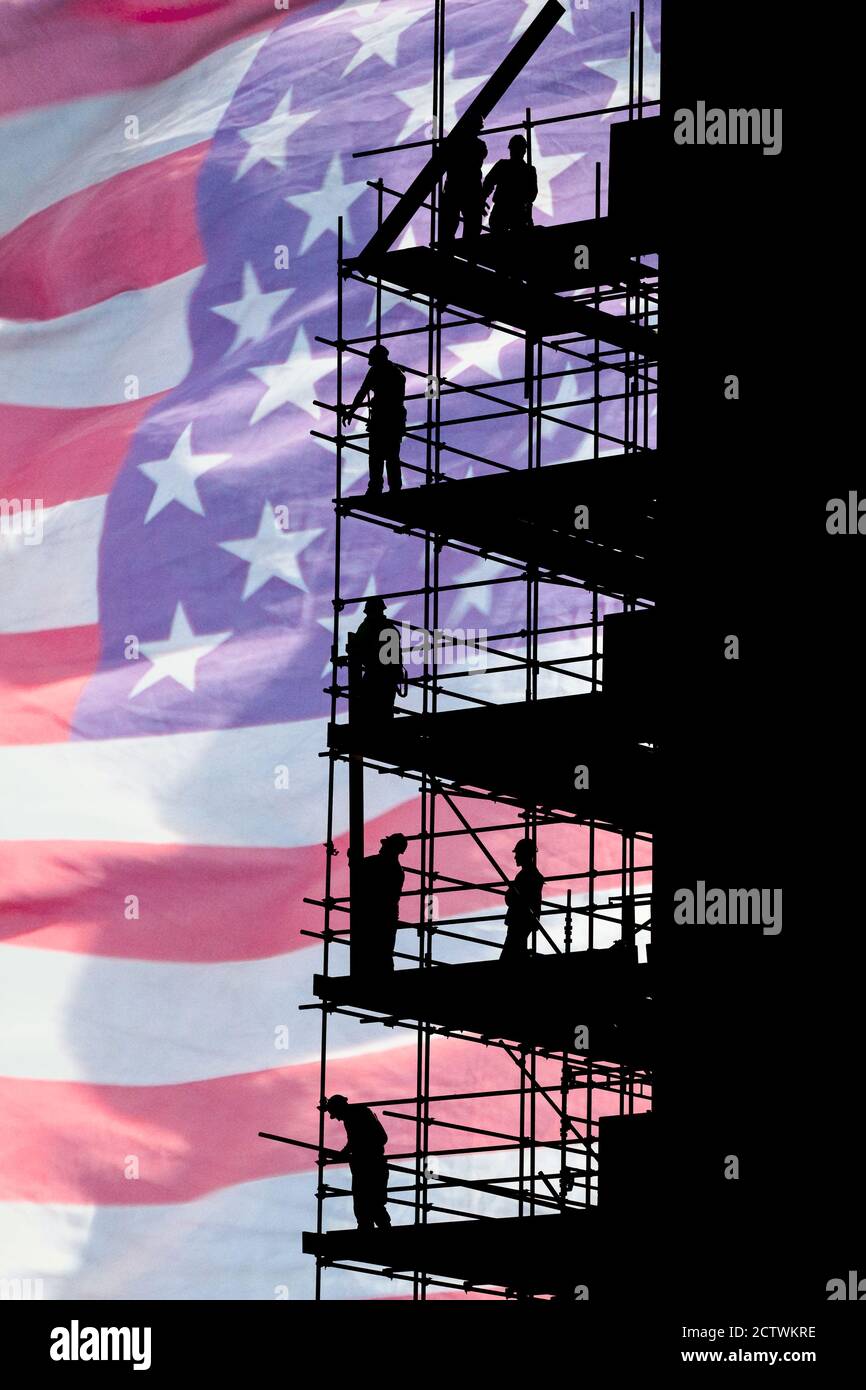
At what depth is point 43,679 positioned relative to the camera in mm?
55406

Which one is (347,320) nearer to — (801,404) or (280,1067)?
(280,1067)

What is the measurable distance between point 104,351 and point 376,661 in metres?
20.5

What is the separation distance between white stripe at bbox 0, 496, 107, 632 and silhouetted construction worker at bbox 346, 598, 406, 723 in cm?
1681

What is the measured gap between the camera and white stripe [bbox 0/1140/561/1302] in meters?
51.3

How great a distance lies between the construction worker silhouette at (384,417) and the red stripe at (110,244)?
18.0m

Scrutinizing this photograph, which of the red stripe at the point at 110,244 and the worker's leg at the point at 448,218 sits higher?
the red stripe at the point at 110,244

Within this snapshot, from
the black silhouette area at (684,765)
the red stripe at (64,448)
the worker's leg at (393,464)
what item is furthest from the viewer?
the red stripe at (64,448)

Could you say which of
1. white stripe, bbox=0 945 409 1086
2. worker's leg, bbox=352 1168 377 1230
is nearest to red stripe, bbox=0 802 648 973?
white stripe, bbox=0 945 409 1086

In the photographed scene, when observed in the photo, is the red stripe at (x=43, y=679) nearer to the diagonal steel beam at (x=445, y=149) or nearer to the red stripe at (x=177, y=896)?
the red stripe at (x=177, y=896)

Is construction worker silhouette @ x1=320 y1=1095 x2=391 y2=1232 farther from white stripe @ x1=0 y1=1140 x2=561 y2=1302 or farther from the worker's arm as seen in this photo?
white stripe @ x1=0 y1=1140 x2=561 y2=1302

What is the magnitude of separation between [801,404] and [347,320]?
2201 centimetres

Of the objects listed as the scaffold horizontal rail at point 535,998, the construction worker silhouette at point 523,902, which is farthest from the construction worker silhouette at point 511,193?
the scaffold horizontal rail at point 535,998

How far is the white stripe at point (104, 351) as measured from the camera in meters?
58.3
